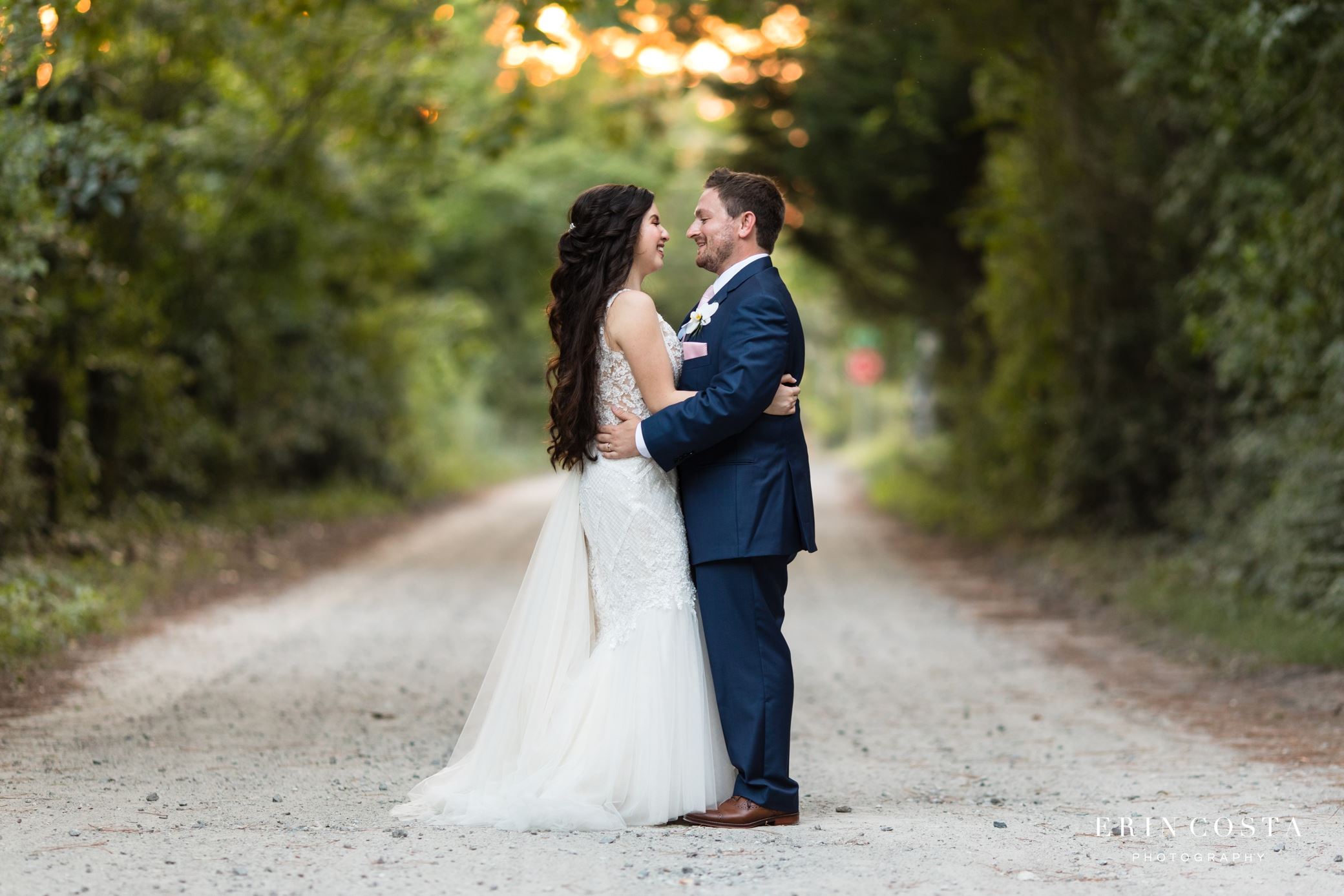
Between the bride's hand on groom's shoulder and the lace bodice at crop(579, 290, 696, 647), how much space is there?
0.42 m

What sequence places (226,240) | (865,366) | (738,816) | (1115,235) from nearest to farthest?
1. (738,816)
2. (1115,235)
3. (226,240)
4. (865,366)

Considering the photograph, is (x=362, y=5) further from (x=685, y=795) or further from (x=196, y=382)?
(x=685, y=795)

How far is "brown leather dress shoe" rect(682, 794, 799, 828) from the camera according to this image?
5.34m

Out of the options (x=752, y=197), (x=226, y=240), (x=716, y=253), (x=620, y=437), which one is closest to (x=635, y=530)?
(x=620, y=437)

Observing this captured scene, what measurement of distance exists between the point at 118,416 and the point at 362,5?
4.94 meters

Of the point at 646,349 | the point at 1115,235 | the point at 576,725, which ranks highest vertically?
the point at 1115,235

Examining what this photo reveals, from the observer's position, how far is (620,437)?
5.48 metres

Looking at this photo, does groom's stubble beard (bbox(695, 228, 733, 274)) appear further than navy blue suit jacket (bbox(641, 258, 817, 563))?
Yes

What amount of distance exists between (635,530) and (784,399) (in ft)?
2.52

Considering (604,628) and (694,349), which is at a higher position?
(694,349)

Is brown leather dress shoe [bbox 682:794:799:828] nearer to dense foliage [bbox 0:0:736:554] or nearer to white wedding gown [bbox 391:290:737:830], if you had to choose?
white wedding gown [bbox 391:290:737:830]

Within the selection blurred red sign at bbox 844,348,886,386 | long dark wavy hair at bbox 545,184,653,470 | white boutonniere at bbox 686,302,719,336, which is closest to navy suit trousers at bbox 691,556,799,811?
long dark wavy hair at bbox 545,184,653,470

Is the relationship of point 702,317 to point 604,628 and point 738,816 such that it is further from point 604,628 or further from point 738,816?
point 738,816

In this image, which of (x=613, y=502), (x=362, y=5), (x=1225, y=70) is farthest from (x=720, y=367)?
(x=362, y=5)
